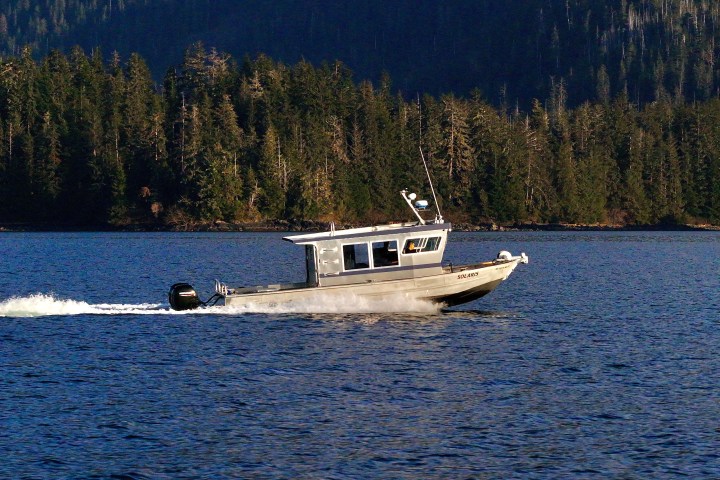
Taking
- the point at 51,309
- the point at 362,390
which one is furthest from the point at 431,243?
the point at 51,309

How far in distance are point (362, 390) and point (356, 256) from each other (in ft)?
51.2

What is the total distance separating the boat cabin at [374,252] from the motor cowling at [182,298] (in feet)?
17.8

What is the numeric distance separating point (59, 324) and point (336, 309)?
43.4 feet

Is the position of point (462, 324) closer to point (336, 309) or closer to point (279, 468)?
point (336, 309)

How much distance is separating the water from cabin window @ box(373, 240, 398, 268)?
2.37 meters

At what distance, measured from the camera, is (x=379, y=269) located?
1994 inches

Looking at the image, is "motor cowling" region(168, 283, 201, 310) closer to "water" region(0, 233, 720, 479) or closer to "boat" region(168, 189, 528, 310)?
"boat" region(168, 189, 528, 310)

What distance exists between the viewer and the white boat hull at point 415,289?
5078 centimetres

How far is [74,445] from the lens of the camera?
29109 mm

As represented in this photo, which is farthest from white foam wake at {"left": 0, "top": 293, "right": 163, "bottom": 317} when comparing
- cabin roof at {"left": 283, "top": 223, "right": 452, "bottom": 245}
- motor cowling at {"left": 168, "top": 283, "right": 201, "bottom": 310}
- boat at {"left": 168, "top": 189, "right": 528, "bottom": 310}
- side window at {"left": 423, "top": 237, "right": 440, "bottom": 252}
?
side window at {"left": 423, "top": 237, "right": 440, "bottom": 252}

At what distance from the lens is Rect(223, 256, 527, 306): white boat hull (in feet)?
167

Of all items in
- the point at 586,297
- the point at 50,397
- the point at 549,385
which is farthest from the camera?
the point at 586,297

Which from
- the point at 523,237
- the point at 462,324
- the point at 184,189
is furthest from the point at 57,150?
the point at 462,324

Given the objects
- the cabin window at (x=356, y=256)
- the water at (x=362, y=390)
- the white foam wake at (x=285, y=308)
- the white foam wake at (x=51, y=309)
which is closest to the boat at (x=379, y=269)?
the cabin window at (x=356, y=256)
